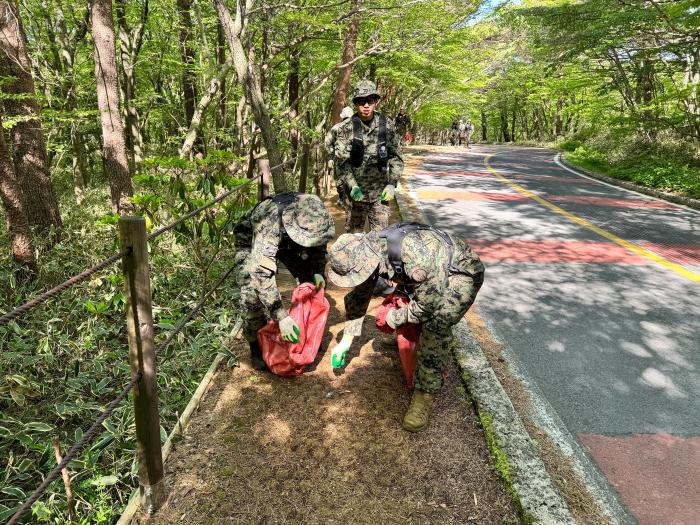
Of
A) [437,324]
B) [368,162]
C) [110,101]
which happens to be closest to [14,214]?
[110,101]

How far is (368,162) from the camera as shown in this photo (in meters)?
4.67

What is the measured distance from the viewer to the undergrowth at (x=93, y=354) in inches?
101

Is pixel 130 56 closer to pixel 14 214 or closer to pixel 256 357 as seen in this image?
pixel 14 214

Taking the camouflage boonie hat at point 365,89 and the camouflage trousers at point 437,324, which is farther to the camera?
the camouflage boonie hat at point 365,89

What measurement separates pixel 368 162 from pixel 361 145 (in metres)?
Result: 0.19

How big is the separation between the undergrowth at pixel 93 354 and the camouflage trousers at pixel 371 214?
3.94 feet

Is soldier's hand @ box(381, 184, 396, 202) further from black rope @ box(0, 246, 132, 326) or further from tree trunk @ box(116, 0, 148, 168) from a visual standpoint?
tree trunk @ box(116, 0, 148, 168)

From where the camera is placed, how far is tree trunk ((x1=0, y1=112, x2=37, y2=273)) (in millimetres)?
4252

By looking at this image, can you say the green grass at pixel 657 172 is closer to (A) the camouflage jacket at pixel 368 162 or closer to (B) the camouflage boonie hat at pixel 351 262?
(A) the camouflage jacket at pixel 368 162

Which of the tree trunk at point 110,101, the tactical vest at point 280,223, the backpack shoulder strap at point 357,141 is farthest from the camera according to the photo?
the backpack shoulder strap at point 357,141

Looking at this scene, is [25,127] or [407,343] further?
[25,127]

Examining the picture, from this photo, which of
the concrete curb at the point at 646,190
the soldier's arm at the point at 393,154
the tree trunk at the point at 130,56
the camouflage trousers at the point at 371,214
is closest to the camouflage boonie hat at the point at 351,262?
the camouflage trousers at the point at 371,214

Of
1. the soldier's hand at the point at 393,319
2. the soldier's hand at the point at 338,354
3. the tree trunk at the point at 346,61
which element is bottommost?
the soldier's hand at the point at 338,354

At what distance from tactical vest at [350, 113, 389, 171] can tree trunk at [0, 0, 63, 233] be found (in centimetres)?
330
